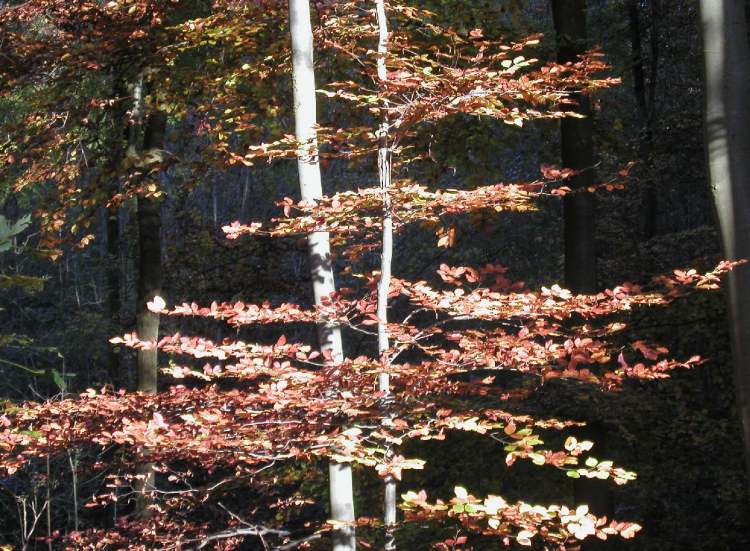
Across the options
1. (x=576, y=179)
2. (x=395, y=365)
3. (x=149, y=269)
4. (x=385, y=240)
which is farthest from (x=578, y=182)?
(x=149, y=269)

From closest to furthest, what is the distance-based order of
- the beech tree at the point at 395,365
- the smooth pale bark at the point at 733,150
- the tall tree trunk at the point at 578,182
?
the beech tree at the point at 395,365
the smooth pale bark at the point at 733,150
the tall tree trunk at the point at 578,182

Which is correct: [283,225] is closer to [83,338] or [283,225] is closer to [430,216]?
[430,216]

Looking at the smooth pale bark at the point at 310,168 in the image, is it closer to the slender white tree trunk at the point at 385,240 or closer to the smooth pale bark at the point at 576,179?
the slender white tree trunk at the point at 385,240

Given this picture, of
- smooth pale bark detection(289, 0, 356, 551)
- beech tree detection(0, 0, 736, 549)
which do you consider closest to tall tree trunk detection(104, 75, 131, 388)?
smooth pale bark detection(289, 0, 356, 551)

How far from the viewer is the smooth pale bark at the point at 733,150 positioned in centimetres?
400

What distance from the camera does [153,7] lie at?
6.61 meters

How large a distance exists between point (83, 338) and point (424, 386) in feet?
36.3

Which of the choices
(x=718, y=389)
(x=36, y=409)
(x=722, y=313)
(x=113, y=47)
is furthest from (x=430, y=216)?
(x=718, y=389)

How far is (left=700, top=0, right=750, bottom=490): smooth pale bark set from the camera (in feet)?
13.1

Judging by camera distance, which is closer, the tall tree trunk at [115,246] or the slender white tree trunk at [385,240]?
the slender white tree trunk at [385,240]

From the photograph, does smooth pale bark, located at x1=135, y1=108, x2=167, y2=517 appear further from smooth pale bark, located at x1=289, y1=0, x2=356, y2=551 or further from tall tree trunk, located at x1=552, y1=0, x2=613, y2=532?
tall tree trunk, located at x1=552, y1=0, x2=613, y2=532

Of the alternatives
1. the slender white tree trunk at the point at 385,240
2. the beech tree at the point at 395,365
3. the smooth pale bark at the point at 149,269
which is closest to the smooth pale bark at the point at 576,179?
the beech tree at the point at 395,365

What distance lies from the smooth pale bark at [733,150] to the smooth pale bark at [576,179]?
73.2 inches

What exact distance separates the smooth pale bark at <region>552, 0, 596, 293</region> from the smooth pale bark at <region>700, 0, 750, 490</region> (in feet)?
6.10
